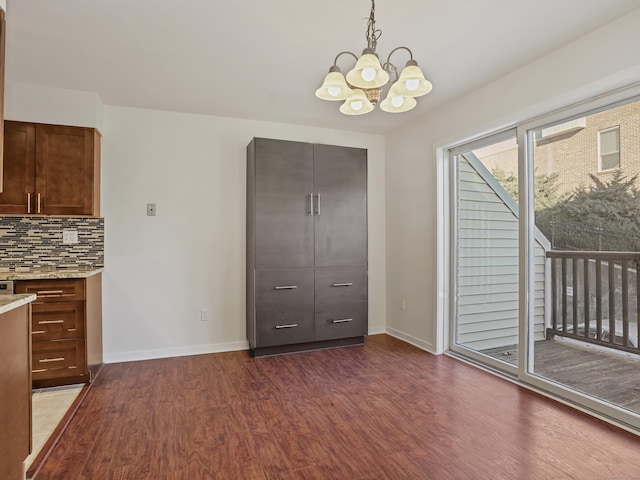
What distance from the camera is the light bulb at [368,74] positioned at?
1738 millimetres

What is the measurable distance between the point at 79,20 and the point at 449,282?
357 cm

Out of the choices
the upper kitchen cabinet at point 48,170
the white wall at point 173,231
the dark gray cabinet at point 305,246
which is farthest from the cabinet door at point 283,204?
the upper kitchen cabinet at point 48,170

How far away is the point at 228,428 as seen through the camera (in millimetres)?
2301

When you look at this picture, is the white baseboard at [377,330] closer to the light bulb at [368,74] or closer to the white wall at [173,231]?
the white wall at [173,231]

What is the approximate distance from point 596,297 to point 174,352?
358 cm

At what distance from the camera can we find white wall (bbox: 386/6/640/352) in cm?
228

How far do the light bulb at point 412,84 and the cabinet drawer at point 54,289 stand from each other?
2.74 meters

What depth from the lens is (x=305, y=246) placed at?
3.78m

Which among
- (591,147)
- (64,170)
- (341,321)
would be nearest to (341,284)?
(341,321)

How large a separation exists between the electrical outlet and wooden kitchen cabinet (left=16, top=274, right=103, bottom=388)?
65cm

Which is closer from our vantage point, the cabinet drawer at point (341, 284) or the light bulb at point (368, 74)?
the light bulb at point (368, 74)

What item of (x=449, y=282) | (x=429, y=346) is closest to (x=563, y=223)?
(x=449, y=282)

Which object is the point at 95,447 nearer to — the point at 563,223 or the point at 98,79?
the point at 98,79

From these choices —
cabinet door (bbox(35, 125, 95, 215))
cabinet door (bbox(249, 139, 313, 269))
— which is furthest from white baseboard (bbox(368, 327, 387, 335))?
cabinet door (bbox(35, 125, 95, 215))
